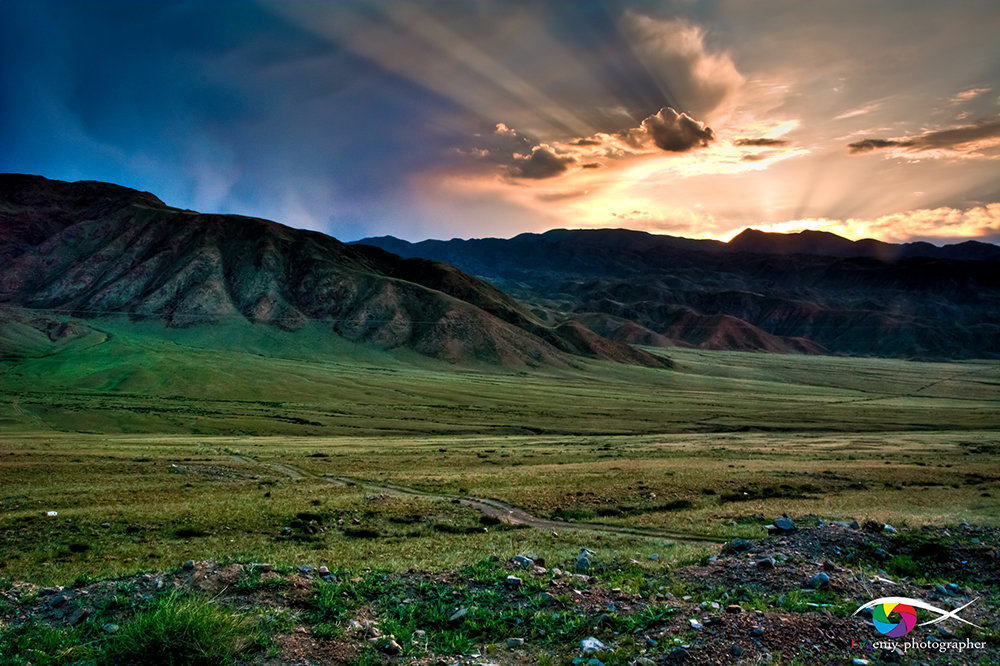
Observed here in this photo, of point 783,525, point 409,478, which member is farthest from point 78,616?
point 409,478

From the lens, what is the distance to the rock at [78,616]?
10.9 metres

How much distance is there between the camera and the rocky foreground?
32.2ft

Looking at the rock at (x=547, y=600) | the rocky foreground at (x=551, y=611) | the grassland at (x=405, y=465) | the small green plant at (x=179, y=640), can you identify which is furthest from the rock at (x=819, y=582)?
the small green plant at (x=179, y=640)

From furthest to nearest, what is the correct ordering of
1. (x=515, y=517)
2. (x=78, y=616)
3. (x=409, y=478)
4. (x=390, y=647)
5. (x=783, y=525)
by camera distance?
(x=409, y=478), (x=515, y=517), (x=783, y=525), (x=78, y=616), (x=390, y=647)

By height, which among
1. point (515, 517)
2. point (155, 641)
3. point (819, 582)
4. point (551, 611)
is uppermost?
point (819, 582)

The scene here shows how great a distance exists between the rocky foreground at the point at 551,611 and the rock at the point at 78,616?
0.05m

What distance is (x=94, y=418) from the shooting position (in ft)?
243

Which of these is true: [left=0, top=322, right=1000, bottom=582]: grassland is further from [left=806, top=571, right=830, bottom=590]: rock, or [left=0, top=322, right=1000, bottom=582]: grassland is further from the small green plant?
the small green plant

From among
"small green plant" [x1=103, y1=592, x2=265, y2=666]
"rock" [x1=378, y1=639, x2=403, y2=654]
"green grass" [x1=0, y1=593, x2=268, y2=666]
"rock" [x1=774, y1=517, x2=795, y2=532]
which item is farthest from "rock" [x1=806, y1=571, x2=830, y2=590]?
"small green plant" [x1=103, y1=592, x2=265, y2=666]

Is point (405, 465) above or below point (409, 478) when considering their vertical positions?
below

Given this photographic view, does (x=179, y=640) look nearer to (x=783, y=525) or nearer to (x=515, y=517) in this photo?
(x=783, y=525)

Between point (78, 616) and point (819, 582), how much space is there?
1554cm

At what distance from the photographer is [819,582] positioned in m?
12.5

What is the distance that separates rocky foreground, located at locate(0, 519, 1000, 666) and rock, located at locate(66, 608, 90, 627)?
0.05 m
